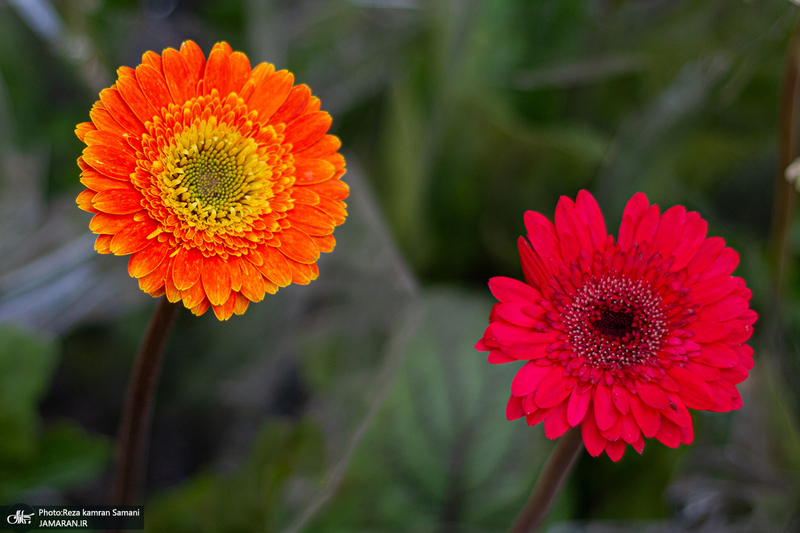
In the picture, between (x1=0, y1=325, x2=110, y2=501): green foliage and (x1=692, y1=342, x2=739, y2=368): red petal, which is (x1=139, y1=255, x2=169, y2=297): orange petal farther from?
(x1=0, y1=325, x2=110, y2=501): green foliage

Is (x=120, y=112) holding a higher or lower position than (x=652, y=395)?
higher

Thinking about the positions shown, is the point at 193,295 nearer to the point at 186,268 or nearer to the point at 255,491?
the point at 186,268

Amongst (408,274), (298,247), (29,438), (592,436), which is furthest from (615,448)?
(29,438)

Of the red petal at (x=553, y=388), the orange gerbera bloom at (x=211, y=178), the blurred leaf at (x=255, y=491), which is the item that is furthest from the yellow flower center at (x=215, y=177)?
the blurred leaf at (x=255, y=491)

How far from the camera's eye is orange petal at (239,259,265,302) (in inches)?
7.2

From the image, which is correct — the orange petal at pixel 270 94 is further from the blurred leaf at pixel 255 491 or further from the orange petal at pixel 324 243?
the blurred leaf at pixel 255 491

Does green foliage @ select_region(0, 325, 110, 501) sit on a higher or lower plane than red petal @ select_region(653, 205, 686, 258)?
higher

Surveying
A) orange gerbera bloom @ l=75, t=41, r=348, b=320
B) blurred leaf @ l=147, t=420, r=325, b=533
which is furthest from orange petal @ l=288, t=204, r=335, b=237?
blurred leaf @ l=147, t=420, r=325, b=533

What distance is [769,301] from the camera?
381 millimetres

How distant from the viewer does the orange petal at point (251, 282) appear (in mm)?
182

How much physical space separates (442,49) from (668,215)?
35 centimetres

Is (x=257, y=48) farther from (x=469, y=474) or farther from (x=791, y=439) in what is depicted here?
(x=791, y=439)

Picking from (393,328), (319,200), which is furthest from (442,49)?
(319,200)

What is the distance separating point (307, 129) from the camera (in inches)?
7.8
